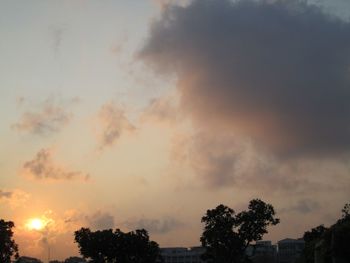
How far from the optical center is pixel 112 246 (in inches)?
3575

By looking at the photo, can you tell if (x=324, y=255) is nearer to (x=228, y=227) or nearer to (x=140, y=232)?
(x=228, y=227)

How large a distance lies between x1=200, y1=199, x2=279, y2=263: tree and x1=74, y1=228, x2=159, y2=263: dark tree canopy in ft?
42.8

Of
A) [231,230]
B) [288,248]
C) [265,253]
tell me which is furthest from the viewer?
[288,248]

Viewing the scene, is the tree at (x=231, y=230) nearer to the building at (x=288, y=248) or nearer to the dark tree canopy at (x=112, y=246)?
the dark tree canopy at (x=112, y=246)

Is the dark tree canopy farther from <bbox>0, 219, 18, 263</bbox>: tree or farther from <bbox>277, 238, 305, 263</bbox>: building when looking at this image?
<bbox>277, 238, 305, 263</bbox>: building

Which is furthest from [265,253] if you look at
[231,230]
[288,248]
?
[231,230]

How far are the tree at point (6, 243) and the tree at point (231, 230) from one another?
3166cm

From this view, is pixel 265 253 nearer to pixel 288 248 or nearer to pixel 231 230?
pixel 288 248

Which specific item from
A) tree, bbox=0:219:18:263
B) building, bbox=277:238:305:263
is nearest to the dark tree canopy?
tree, bbox=0:219:18:263

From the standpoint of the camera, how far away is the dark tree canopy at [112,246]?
297 feet

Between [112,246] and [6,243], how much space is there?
57.1 feet

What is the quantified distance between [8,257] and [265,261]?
74708 mm

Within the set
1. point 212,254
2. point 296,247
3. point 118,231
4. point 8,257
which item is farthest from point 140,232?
point 296,247

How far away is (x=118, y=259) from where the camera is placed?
3605 inches
